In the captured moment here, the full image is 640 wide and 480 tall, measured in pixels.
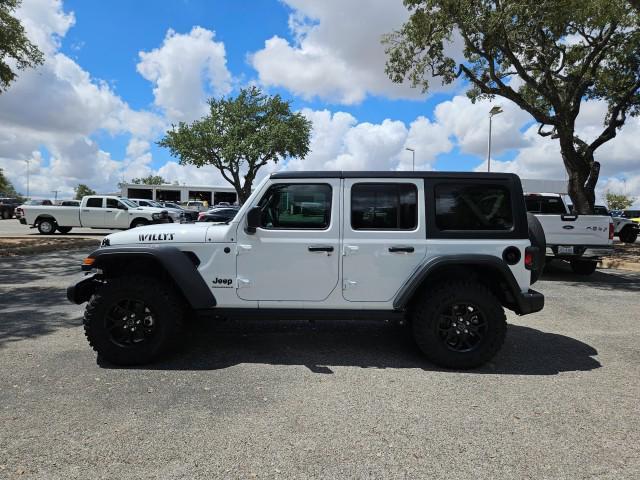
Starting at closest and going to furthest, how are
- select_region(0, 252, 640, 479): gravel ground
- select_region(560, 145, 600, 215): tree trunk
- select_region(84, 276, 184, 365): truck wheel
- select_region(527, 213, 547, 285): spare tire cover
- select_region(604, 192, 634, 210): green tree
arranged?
select_region(0, 252, 640, 479): gravel ground → select_region(84, 276, 184, 365): truck wheel → select_region(527, 213, 547, 285): spare tire cover → select_region(560, 145, 600, 215): tree trunk → select_region(604, 192, 634, 210): green tree

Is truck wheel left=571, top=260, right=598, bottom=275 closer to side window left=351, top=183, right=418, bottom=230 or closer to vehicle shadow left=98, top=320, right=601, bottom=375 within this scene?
vehicle shadow left=98, top=320, right=601, bottom=375

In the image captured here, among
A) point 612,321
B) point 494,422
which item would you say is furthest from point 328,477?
point 612,321

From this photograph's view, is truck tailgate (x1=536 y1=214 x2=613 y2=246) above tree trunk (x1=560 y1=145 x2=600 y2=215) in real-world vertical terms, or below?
below

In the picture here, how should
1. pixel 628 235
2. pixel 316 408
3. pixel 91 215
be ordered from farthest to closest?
pixel 91 215, pixel 628 235, pixel 316 408

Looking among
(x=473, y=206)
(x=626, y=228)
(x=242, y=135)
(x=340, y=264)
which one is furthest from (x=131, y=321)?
(x=242, y=135)

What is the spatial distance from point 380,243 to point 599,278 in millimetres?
8465

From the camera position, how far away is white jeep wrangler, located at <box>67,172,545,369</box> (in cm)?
424

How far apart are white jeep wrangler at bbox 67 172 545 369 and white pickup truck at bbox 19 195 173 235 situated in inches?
683

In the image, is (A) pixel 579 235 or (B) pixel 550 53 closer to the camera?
(A) pixel 579 235

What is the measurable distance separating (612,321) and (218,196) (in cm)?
4699

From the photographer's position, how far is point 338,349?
487 centimetres

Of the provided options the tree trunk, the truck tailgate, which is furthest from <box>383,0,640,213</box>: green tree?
the truck tailgate

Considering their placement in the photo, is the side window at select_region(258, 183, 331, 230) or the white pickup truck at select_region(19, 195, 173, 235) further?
the white pickup truck at select_region(19, 195, 173, 235)

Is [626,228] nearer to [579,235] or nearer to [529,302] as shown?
[579,235]
